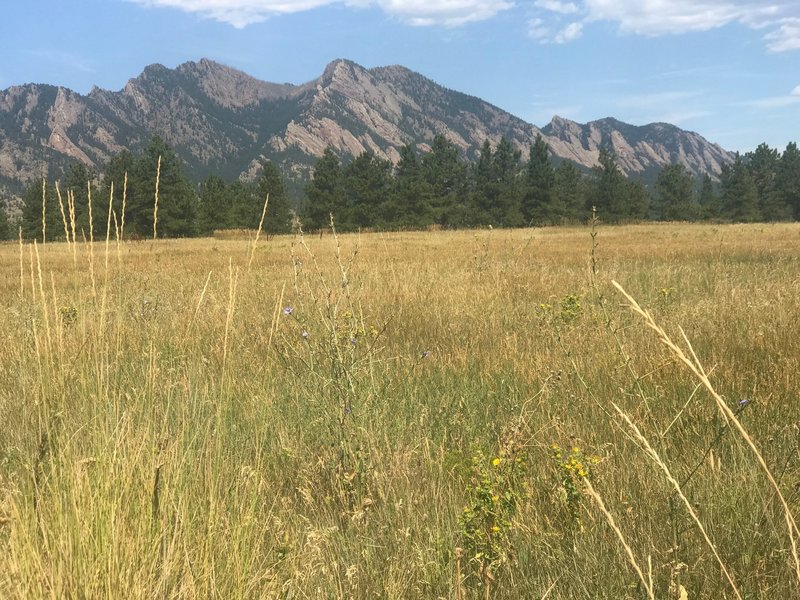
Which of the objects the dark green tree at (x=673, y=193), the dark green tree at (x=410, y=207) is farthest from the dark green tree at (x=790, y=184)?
the dark green tree at (x=410, y=207)

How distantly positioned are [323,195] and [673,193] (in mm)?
43293

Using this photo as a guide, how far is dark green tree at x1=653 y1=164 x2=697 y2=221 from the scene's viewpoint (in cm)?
6875

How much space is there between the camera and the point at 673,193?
70.6m

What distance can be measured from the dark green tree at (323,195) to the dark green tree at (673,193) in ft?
130

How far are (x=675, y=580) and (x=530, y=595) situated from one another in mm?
411

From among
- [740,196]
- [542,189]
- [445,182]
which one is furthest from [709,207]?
[445,182]

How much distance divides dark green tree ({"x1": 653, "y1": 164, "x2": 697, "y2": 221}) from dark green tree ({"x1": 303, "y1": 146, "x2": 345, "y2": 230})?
39714 millimetres

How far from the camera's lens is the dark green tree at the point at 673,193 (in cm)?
6875

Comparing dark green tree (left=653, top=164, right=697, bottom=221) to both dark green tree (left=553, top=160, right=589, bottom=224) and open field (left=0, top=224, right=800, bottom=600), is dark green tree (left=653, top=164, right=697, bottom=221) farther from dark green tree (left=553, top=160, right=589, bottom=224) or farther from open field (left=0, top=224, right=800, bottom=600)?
open field (left=0, top=224, right=800, bottom=600)

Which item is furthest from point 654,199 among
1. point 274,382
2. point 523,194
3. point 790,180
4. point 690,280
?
point 274,382

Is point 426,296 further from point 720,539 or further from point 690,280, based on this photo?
point 720,539

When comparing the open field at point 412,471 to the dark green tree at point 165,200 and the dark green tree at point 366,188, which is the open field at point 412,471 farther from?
the dark green tree at point 366,188

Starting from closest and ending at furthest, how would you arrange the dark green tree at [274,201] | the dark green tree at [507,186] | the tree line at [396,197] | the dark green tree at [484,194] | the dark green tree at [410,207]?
the tree line at [396,197] → the dark green tree at [410,207] → the dark green tree at [274,201] → the dark green tree at [507,186] → the dark green tree at [484,194]

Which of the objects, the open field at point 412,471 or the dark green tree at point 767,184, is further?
the dark green tree at point 767,184
